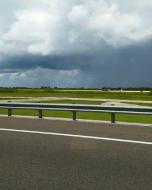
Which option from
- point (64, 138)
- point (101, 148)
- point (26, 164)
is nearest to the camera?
point (26, 164)

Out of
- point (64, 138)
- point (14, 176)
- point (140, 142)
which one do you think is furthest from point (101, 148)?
point (14, 176)

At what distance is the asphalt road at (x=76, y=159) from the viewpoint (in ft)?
23.9

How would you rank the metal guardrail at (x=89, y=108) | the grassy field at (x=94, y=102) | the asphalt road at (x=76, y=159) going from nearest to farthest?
the asphalt road at (x=76, y=159), the metal guardrail at (x=89, y=108), the grassy field at (x=94, y=102)

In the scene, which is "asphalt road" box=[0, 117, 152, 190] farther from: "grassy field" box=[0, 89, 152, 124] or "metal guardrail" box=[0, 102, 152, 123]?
"grassy field" box=[0, 89, 152, 124]

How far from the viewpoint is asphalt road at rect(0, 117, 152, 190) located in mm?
7289

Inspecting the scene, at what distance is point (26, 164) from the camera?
8844 millimetres

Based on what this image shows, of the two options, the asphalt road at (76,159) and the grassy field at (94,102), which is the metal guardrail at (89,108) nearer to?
the asphalt road at (76,159)

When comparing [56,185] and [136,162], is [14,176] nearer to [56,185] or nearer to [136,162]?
[56,185]

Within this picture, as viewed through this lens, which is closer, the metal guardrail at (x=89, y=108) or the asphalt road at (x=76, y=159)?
the asphalt road at (x=76, y=159)

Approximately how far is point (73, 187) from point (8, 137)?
6171mm

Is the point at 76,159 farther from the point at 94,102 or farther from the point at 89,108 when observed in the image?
the point at 94,102

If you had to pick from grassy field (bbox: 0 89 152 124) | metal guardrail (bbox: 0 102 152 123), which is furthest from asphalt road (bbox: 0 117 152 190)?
grassy field (bbox: 0 89 152 124)

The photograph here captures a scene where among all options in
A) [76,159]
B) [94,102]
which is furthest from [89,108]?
[94,102]

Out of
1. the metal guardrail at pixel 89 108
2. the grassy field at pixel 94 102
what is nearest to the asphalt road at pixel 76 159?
the metal guardrail at pixel 89 108
